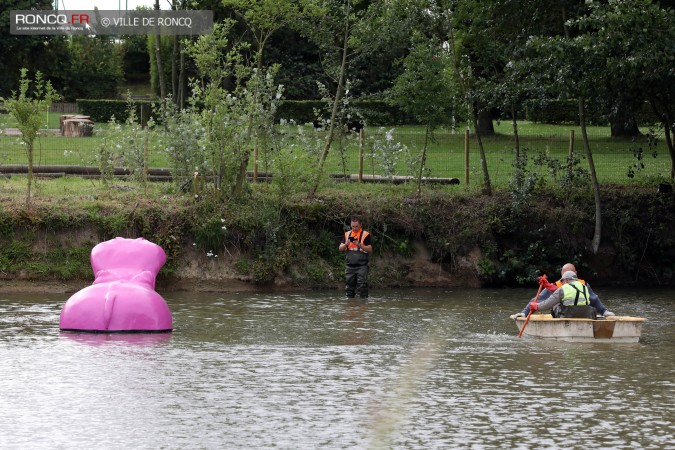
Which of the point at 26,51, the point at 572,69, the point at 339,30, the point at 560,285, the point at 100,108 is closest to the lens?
the point at 560,285

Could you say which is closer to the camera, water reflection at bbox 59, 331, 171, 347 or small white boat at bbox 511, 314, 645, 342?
water reflection at bbox 59, 331, 171, 347

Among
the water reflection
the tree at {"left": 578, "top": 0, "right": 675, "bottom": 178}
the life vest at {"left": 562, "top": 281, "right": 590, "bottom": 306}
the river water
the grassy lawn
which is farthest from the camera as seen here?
the grassy lawn

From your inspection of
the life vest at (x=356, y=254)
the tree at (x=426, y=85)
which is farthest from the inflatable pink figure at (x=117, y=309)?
the tree at (x=426, y=85)

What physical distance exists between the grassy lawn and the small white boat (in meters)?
12.3

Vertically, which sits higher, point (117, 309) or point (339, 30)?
point (339, 30)

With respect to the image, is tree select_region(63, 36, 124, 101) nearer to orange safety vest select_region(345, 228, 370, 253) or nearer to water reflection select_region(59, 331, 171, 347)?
orange safety vest select_region(345, 228, 370, 253)

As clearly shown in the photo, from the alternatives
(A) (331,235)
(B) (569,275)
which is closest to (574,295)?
(B) (569,275)

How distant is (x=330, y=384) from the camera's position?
50.8 feet

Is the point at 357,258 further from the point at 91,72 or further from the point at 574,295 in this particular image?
the point at 91,72

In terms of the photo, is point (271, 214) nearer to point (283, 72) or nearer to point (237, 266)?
point (237, 266)

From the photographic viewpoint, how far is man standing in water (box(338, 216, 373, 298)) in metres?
24.7

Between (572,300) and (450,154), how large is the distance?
19009 mm

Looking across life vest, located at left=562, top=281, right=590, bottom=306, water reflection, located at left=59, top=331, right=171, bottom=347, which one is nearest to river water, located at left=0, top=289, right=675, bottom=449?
water reflection, located at left=59, top=331, right=171, bottom=347

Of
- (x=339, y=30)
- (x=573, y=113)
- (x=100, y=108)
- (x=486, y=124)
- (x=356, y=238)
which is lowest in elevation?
(x=356, y=238)
